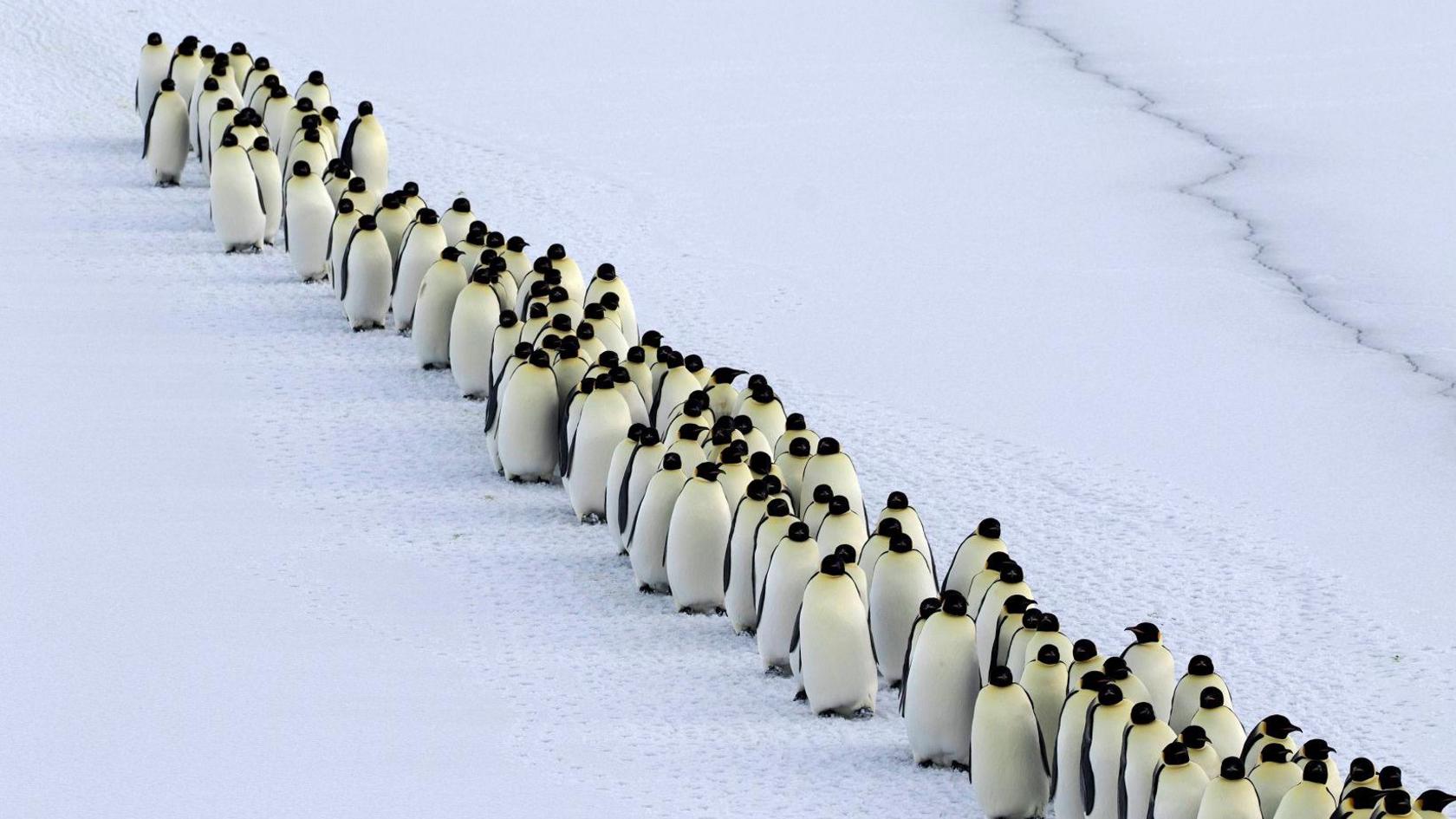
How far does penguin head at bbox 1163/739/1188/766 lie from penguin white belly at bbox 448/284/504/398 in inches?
111

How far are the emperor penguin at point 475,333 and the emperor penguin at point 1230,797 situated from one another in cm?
294

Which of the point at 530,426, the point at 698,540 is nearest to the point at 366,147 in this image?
the point at 530,426

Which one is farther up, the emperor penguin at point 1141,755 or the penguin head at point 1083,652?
the penguin head at point 1083,652

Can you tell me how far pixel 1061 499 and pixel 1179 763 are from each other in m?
2.12

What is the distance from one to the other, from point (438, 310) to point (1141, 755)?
3.18m

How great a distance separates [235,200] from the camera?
7.56m

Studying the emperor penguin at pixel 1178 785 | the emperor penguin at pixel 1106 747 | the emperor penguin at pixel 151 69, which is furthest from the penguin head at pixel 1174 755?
the emperor penguin at pixel 151 69

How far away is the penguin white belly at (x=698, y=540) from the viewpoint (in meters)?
5.21

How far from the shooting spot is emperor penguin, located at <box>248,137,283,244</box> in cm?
755

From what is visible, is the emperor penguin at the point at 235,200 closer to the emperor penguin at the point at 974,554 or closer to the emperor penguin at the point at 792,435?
the emperor penguin at the point at 792,435

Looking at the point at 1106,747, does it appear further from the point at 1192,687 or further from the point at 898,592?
the point at 898,592

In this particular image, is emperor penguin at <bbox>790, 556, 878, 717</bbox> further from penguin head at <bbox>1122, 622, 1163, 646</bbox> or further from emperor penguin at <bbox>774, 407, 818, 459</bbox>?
emperor penguin at <bbox>774, 407, 818, 459</bbox>

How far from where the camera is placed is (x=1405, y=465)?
6.59 meters

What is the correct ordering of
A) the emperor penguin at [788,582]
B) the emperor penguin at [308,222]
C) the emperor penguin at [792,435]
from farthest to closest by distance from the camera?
the emperor penguin at [308,222] < the emperor penguin at [792,435] < the emperor penguin at [788,582]
